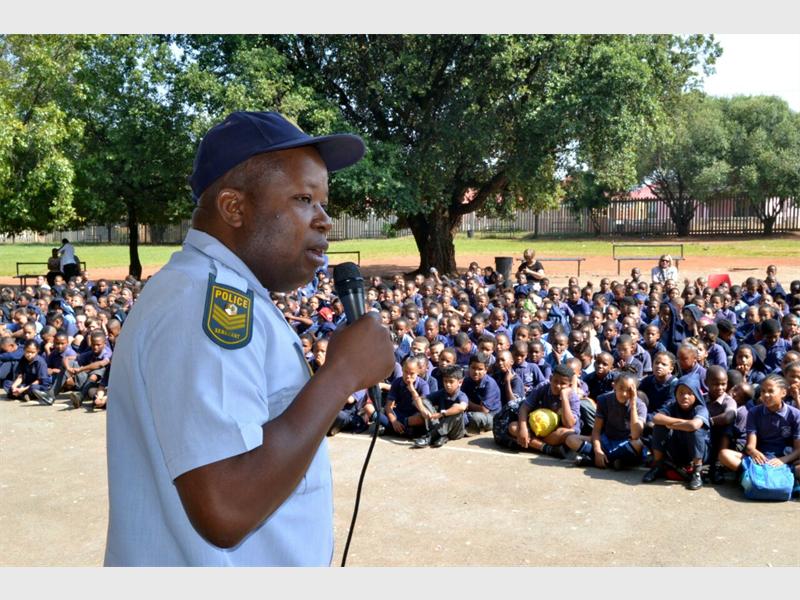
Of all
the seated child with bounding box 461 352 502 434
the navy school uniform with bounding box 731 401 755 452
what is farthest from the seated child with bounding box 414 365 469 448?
the navy school uniform with bounding box 731 401 755 452

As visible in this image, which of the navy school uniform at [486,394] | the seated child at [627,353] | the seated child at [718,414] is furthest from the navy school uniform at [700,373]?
the navy school uniform at [486,394]

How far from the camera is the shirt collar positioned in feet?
4.40

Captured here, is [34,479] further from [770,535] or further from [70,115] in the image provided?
[70,115]

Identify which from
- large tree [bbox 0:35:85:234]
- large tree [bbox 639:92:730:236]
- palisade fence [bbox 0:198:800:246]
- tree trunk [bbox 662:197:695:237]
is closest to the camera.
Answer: large tree [bbox 0:35:85:234]

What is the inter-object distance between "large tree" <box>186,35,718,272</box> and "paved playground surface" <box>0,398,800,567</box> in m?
10.8

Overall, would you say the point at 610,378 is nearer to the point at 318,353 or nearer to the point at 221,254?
the point at 318,353

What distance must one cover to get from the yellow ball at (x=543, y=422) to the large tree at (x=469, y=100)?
1037 centimetres

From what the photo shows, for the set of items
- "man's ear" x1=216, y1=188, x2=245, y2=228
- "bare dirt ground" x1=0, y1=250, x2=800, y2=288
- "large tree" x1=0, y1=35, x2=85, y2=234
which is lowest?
"bare dirt ground" x1=0, y1=250, x2=800, y2=288

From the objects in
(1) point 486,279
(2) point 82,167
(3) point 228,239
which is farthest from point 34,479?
(2) point 82,167

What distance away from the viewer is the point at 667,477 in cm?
639

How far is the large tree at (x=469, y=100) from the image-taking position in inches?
682

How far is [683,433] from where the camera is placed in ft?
20.6

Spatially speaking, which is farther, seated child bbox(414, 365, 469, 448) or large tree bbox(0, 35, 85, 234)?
large tree bbox(0, 35, 85, 234)

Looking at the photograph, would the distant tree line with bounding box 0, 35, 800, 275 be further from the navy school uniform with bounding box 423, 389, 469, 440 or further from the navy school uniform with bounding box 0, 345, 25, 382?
the navy school uniform with bounding box 423, 389, 469, 440
